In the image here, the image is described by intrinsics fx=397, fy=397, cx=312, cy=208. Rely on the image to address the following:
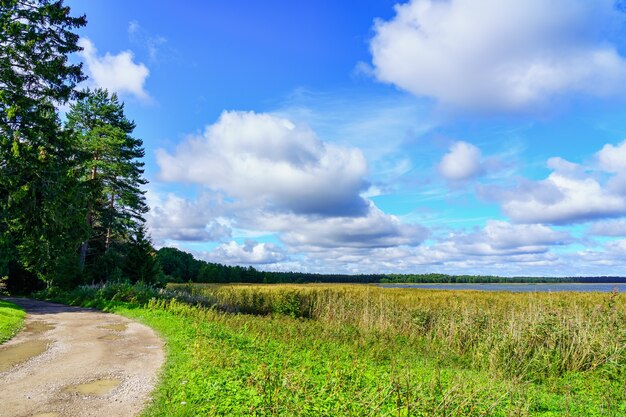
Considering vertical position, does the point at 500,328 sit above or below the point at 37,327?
above

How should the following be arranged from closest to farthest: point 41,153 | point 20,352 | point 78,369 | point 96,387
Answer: point 96,387 → point 78,369 → point 20,352 → point 41,153

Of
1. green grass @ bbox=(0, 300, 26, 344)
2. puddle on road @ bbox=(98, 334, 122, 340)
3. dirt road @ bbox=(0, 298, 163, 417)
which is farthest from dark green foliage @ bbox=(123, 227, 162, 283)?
puddle on road @ bbox=(98, 334, 122, 340)

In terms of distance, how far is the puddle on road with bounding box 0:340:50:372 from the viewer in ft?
32.9

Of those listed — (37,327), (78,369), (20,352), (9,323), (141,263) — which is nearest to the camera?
(78,369)

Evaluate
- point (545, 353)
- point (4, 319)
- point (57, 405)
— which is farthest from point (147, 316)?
point (545, 353)

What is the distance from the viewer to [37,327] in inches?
596

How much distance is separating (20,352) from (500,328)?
54.4ft

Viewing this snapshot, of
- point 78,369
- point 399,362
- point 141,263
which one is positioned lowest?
point 399,362

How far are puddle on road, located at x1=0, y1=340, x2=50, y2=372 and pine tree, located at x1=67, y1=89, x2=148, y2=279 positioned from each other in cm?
2322

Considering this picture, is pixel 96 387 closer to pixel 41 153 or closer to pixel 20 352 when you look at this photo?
pixel 20 352

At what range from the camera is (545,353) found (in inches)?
499

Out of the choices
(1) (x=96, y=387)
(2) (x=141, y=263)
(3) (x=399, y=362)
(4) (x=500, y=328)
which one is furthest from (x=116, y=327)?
(2) (x=141, y=263)

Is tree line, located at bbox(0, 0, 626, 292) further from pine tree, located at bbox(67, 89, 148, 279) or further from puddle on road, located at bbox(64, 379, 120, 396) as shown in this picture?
puddle on road, located at bbox(64, 379, 120, 396)

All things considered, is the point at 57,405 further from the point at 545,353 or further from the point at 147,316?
the point at 545,353
